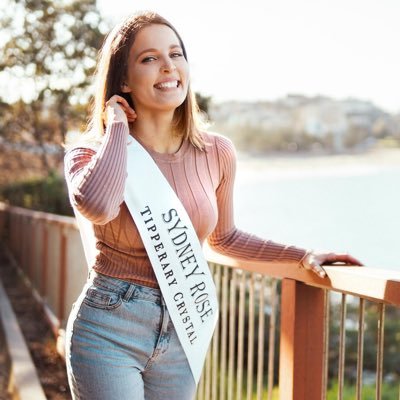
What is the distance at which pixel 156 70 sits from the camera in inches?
95.5

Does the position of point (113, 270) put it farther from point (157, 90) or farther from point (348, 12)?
point (348, 12)

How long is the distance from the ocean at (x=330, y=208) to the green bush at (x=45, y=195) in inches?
131

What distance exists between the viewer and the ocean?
9.90 m

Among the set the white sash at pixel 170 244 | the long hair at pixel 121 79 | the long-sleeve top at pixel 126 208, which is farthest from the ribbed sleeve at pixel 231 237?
the white sash at pixel 170 244

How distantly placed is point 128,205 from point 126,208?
1 centimetres

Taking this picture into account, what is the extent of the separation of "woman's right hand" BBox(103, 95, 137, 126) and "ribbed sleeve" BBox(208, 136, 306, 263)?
0.33m

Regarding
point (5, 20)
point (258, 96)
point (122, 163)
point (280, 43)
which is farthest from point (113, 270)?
point (280, 43)

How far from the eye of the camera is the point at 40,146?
17.1m

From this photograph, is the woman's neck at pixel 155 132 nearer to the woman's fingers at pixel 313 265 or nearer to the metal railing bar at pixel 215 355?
the woman's fingers at pixel 313 265

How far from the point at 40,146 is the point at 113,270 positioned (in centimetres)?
1522

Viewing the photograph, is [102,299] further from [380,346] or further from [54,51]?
[54,51]

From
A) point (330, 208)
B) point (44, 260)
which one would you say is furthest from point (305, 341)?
point (330, 208)

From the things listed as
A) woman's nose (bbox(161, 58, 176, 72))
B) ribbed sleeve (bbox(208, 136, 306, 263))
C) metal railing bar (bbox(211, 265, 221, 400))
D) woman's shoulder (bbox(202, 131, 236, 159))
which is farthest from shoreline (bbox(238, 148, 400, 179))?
woman's nose (bbox(161, 58, 176, 72))

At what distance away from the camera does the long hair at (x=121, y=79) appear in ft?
8.10
